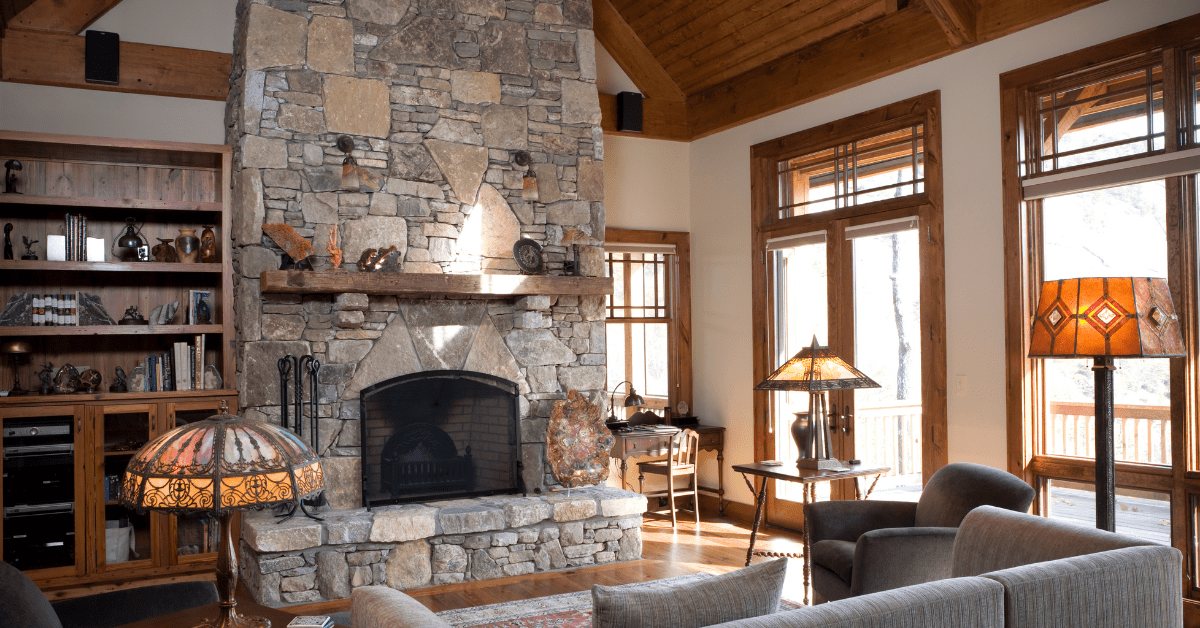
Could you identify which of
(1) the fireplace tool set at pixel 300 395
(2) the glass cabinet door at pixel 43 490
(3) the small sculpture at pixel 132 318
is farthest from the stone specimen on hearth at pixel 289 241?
(2) the glass cabinet door at pixel 43 490

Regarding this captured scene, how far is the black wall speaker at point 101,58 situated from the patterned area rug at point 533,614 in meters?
3.95

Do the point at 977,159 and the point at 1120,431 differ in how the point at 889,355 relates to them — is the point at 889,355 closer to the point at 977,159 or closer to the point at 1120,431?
the point at 977,159

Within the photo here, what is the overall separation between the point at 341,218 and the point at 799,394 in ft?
11.5

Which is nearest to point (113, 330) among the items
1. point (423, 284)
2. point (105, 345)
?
point (105, 345)

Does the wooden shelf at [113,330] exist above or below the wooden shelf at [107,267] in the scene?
below

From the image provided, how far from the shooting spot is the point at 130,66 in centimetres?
573

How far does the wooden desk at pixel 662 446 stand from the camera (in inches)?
260

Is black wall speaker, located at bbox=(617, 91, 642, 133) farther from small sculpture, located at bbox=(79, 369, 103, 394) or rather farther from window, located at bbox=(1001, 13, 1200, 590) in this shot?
small sculpture, located at bbox=(79, 369, 103, 394)

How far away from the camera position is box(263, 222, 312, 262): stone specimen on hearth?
5.09m

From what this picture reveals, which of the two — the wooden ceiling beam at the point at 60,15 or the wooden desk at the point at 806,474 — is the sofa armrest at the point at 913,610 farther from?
the wooden ceiling beam at the point at 60,15

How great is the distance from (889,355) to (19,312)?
5367mm

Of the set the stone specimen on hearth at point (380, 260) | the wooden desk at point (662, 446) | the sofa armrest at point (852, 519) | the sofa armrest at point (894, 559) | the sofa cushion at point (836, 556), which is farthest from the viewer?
the wooden desk at point (662, 446)

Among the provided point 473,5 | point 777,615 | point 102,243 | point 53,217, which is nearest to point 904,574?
point 777,615

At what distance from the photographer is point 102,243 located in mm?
5469
